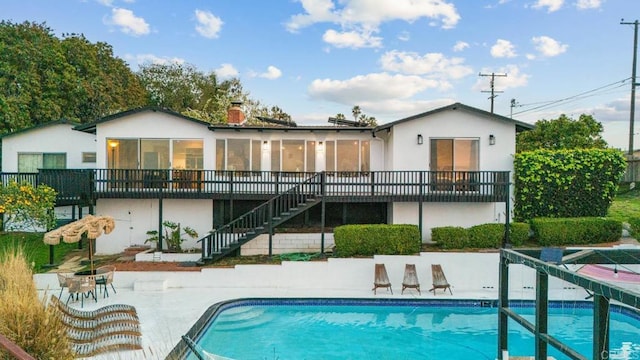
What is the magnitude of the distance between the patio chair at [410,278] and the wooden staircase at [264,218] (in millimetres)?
4016

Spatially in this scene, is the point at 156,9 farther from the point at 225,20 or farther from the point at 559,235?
the point at 559,235

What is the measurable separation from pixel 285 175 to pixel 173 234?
4924mm

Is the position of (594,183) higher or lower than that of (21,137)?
lower

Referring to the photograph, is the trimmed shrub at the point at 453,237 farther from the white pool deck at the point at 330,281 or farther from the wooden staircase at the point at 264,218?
the wooden staircase at the point at 264,218

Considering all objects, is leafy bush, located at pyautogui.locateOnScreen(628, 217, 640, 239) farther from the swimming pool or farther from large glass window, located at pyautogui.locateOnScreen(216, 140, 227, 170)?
large glass window, located at pyautogui.locateOnScreen(216, 140, 227, 170)

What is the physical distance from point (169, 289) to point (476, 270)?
31.7 feet

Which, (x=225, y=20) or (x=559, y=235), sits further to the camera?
(x=225, y=20)

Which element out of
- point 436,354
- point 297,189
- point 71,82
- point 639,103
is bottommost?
point 436,354

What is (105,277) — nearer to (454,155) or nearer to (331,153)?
(331,153)

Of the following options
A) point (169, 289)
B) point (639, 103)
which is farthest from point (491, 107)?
point (169, 289)

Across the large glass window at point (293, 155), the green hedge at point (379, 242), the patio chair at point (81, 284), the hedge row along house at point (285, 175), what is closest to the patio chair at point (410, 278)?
the green hedge at point (379, 242)

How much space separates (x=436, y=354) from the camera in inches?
332

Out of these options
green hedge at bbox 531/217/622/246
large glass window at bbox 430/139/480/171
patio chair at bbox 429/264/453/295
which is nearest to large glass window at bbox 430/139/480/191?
large glass window at bbox 430/139/480/171

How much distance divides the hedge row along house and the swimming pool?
3.79 meters
